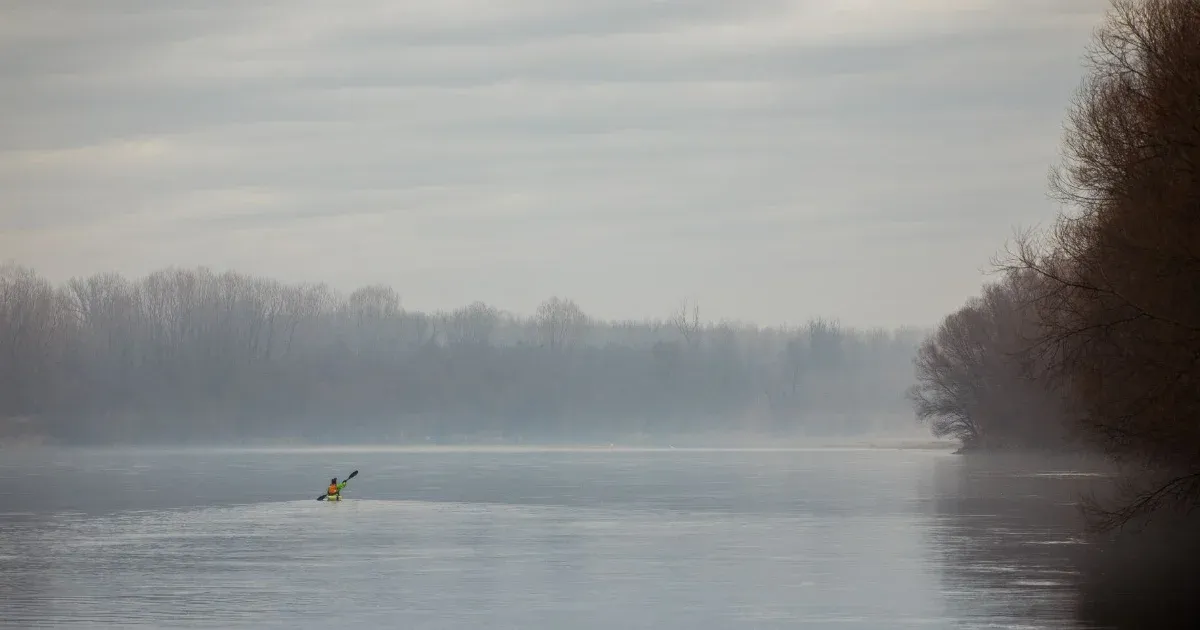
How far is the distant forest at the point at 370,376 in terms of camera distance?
122938 millimetres

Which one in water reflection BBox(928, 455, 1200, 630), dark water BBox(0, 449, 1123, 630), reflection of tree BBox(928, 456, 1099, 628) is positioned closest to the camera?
water reflection BBox(928, 455, 1200, 630)

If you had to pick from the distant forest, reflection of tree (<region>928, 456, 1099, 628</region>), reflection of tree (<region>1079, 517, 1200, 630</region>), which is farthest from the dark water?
the distant forest

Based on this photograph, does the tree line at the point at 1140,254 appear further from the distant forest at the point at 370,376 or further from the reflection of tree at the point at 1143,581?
the distant forest at the point at 370,376

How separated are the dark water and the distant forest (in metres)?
68.8

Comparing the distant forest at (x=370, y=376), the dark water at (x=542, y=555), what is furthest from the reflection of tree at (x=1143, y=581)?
the distant forest at (x=370, y=376)

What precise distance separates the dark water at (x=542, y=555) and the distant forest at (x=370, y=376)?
68.8 meters

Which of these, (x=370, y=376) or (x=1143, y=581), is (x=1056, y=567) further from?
(x=370, y=376)

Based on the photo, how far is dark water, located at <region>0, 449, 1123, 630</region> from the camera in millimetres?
20562

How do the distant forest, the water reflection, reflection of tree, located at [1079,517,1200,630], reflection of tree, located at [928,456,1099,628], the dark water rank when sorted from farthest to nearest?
the distant forest
reflection of tree, located at [928,456,1099,628]
the dark water
the water reflection
reflection of tree, located at [1079,517,1200,630]

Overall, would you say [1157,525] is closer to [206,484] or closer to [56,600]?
[56,600]

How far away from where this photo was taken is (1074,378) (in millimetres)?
33531

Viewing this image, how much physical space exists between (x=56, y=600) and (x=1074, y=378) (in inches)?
838

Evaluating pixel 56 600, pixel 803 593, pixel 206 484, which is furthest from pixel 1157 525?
pixel 206 484

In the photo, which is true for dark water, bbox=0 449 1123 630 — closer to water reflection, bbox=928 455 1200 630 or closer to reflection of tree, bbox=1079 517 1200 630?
water reflection, bbox=928 455 1200 630
